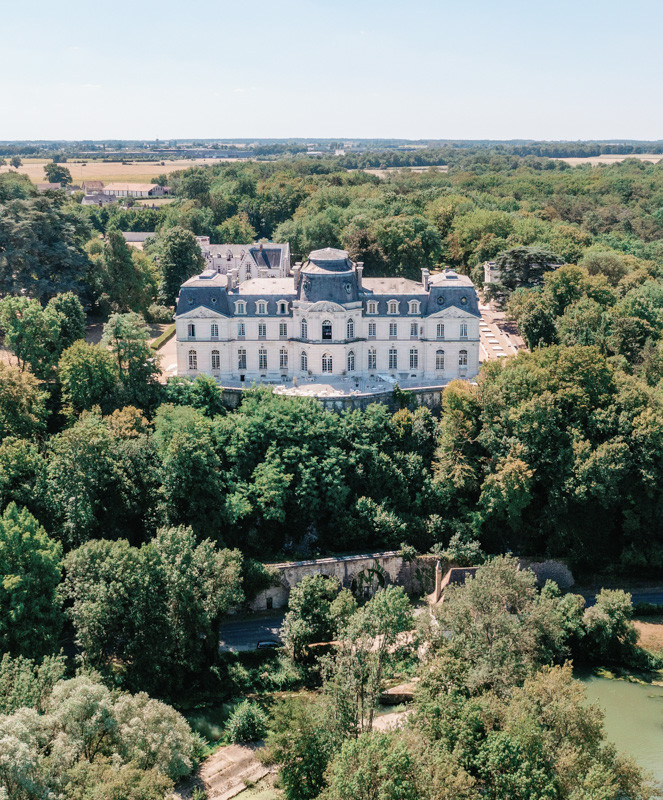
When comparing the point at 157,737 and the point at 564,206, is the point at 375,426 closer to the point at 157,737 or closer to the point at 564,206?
the point at 157,737

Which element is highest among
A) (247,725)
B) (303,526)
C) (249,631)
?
(303,526)

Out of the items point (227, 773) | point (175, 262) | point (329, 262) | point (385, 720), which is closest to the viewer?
point (227, 773)

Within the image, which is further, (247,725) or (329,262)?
(329,262)

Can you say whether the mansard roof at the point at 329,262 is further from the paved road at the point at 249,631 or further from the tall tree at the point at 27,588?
the tall tree at the point at 27,588

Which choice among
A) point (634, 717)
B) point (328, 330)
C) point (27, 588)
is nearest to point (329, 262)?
point (328, 330)

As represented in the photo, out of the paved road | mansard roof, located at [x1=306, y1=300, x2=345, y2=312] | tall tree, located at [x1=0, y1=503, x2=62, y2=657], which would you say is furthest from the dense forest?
mansard roof, located at [x1=306, y1=300, x2=345, y2=312]

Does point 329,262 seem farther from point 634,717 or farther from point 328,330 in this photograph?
point 634,717

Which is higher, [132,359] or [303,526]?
[132,359]

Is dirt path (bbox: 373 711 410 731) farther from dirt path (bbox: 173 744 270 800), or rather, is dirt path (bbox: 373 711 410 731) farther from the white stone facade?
the white stone facade
